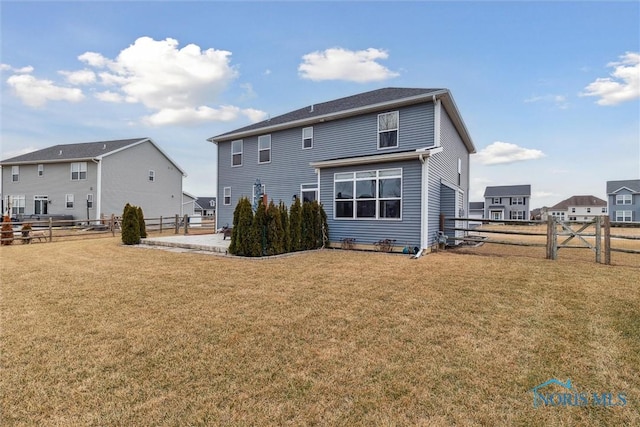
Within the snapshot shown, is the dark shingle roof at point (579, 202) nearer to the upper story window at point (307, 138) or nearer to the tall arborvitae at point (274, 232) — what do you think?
the upper story window at point (307, 138)

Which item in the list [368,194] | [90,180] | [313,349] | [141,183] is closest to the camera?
[313,349]

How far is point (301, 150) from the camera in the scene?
14852mm

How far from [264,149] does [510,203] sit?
158ft

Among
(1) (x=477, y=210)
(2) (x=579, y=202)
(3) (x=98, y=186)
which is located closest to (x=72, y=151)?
(3) (x=98, y=186)

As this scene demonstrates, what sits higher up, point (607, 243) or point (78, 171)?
point (78, 171)

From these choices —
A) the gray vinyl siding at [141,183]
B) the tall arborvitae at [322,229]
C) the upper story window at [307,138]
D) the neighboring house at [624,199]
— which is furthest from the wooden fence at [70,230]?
the neighboring house at [624,199]

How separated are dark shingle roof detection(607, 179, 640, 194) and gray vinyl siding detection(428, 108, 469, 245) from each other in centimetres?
4475

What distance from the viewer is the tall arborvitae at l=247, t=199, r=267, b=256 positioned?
29.4ft

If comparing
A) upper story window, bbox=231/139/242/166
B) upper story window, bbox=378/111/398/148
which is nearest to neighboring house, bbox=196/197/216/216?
upper story window, bbox=231/139/242/166

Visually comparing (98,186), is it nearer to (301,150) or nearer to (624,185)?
(301,150)

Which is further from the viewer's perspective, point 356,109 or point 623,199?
point 623,199

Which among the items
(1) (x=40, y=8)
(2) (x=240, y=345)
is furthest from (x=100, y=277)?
(1) (x=40, y=8)

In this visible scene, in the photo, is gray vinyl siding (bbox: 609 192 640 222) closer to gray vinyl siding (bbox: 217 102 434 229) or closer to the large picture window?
gray vinyl siding (bbox: 217 102 434 229)

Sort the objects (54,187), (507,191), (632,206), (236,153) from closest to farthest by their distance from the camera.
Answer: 1. (236,153)
2. (54,187)
3. (632,206)
4. (507,191)
